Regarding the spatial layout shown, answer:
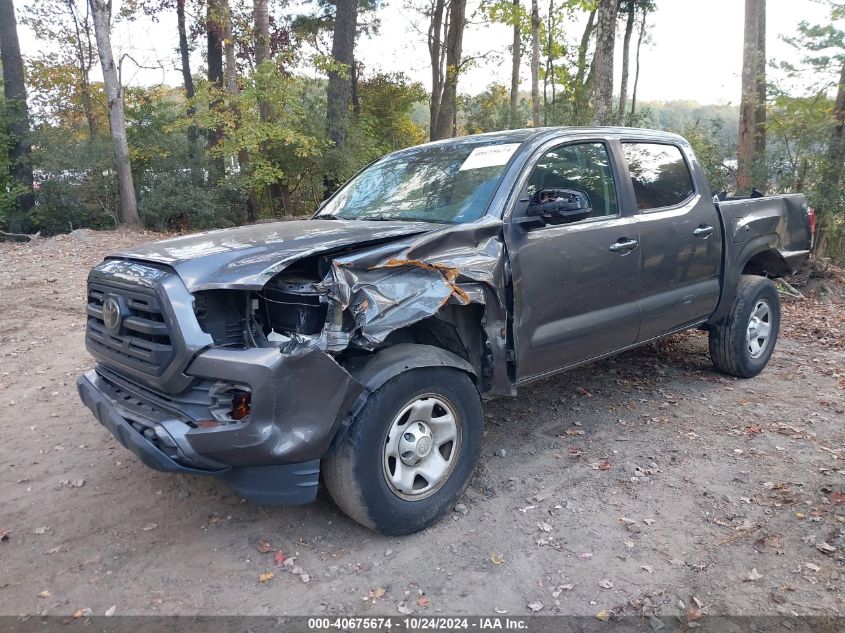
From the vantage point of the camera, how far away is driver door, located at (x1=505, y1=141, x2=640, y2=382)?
360 centimetres

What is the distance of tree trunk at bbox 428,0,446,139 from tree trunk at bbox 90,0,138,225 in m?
13.5

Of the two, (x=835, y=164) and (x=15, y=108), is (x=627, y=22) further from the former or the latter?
(x=15, y=108)

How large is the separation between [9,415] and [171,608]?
9.64 ft

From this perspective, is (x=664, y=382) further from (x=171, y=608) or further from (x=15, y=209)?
(x=15, y=209)

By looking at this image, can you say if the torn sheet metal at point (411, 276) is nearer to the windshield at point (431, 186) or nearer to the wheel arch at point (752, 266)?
the windshield at point (431, 186)

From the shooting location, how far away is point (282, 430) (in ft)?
8.66

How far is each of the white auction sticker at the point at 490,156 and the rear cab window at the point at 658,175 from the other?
1.11 metres

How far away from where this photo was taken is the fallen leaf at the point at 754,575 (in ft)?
9.28

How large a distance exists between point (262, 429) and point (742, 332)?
4371 millimetres

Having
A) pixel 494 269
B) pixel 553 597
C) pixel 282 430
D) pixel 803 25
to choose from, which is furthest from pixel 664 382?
pixel 803 25

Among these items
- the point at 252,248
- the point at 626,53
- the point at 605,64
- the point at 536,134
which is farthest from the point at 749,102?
the point at 626,53

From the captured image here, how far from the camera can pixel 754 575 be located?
2852mm

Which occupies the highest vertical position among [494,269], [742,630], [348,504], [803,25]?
[803,25]

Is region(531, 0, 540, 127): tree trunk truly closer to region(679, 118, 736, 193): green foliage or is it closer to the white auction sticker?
region(679, 118, 736, 193): green foliage
